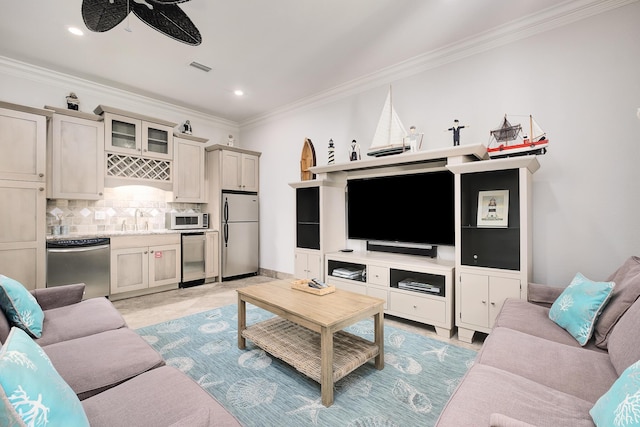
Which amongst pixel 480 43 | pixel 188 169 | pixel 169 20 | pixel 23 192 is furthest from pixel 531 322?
pixel 23 192

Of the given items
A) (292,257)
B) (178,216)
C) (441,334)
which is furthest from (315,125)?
(441,334)

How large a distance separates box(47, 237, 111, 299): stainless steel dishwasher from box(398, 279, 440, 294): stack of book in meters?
3.65

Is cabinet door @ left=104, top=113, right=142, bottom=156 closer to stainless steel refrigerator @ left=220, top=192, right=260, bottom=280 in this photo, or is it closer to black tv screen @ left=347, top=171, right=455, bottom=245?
stainless steel refrigerator @ left=220, top=192, right=260, bottom=280

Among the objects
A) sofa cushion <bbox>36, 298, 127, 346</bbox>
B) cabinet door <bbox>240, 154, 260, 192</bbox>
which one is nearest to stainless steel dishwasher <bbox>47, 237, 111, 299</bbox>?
sofa cushion <bbox>36, 298, 127, 346</bbox>

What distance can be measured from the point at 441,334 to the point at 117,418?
101 inches

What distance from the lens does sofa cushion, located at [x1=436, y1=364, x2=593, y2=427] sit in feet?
3.39

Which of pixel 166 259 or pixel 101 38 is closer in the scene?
pixel 101 38

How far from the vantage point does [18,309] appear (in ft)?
5.59

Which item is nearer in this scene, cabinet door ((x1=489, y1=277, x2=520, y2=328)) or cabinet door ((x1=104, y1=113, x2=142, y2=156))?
cabinet door ((x1=489, y1=277, x2=520, y2=328))

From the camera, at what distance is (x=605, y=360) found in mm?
→ 1437

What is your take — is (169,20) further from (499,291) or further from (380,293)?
(499,291)

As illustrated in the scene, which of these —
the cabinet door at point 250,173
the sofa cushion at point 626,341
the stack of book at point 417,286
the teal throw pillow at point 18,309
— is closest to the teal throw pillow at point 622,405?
the sofa cushion at point 626,341

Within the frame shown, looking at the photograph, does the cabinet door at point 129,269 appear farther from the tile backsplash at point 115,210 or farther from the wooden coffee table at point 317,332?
the wooden coffee table at point 317,332

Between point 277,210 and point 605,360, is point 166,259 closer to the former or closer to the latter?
point 277,210
